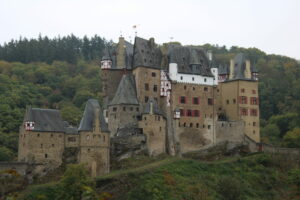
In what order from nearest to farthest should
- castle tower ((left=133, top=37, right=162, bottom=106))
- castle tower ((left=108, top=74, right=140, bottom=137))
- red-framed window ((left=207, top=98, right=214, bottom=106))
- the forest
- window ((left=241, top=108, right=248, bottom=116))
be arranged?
castle tower ((left=108, top=74, right=140, bottom=137))
castle tower ((left=133, top=37, right=162, bottom=106))
red-framed window ((left=207, top=98, right=214, bottom=106))
window ((left=241, top=108, right=248, bottom=116))
the forest

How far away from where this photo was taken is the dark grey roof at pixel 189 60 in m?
76.2

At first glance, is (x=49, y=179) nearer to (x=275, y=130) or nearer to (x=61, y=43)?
(x=275, y=130)

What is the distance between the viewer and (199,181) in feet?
214

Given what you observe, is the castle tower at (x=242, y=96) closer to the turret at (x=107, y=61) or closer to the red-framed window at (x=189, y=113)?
the red-framed window at (x=189, y=113)

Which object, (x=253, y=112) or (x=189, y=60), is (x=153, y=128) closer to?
(x=189, y=60)

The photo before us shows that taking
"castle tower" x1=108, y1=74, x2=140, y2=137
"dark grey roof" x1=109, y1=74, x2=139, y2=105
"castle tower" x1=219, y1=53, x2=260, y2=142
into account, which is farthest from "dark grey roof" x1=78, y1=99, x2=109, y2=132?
"castle tower" x1=219, y1=53, x2=260, y2=142

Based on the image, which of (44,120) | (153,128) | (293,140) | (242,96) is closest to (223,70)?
(242,96)

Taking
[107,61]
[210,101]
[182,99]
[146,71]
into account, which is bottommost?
[210,101]

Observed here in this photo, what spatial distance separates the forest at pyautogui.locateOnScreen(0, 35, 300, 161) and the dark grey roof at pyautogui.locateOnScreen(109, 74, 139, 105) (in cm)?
1669

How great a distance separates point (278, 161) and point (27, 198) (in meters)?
31.6

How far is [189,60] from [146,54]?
20.4 feet

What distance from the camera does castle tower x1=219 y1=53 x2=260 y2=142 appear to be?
77250 millimetres

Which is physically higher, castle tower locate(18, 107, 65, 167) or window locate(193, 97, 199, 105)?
window locate(193, 97, 199, 105)

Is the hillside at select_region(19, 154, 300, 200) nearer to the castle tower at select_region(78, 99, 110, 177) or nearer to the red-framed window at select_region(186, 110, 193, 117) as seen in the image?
the castle tower at select_region(78, 99, 110, 177)
